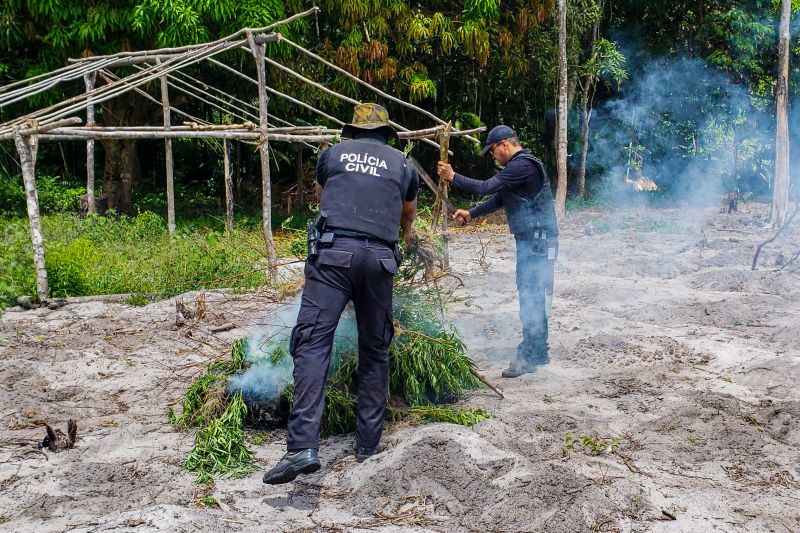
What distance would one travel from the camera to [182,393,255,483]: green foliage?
447 cm

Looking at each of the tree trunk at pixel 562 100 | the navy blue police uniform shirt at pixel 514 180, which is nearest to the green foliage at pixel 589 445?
the navy blue police uniform shirt at pixel 514 180

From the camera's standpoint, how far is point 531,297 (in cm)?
654

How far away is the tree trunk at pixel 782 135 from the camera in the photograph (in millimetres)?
14164

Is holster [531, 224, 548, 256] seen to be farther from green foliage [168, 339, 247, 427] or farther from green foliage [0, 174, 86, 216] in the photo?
green foliage [0, 174, 86, 216]

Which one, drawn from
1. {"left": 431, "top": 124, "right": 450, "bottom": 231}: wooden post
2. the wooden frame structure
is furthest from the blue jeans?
the wooden frame structure

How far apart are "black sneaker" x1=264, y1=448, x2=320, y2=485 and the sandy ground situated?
15cm

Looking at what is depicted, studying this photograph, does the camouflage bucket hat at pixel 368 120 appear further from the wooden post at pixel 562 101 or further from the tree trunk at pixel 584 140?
the tree trunk at pixel 584 140

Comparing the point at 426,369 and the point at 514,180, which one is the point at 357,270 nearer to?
the point at 426,369

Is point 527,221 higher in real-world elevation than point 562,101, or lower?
lower

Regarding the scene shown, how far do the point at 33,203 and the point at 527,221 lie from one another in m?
5.43

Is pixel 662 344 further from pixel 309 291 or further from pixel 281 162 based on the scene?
pixel 281 162

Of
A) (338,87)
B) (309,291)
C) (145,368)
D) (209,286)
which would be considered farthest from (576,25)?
(309,291)

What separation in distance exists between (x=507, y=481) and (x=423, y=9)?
44.7 ft

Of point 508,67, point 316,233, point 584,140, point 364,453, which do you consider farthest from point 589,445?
point 584,140
